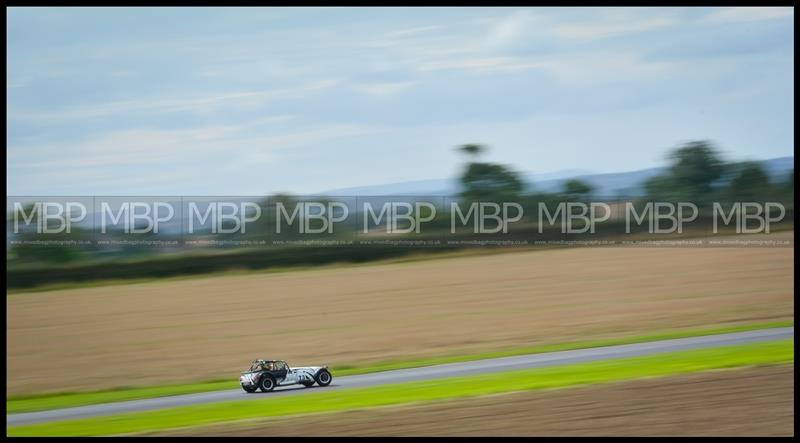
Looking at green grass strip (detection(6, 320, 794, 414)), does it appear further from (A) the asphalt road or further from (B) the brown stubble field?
(B) the brown stubble field

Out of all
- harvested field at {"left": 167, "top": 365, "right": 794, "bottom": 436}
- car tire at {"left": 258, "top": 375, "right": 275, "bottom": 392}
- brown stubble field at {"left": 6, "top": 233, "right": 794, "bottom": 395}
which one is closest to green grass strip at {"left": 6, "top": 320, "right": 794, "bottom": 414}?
brown stubble field at {"left": 6, "top": 233, "right": 794, "bottom": 395}

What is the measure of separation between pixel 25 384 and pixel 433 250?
10455mm

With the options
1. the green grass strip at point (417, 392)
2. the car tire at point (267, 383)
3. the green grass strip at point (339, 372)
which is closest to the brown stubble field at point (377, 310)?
the green grass strip at point (339, 372)

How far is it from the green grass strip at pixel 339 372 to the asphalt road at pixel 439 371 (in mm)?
321

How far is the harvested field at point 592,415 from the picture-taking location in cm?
880

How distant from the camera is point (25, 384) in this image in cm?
1417

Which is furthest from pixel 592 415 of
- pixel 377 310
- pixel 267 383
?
pixel 377 310

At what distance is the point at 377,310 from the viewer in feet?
60.2

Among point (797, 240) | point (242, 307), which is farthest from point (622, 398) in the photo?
point (242, 307)

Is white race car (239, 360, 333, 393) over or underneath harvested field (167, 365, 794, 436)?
over

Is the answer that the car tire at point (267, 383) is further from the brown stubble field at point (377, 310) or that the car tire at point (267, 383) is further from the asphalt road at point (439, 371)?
the brown stubble field at point (377, 310)

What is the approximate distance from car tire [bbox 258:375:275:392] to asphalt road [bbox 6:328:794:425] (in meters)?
0.08

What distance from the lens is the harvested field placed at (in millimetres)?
8797

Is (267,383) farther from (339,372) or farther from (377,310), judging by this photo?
(377,310)
